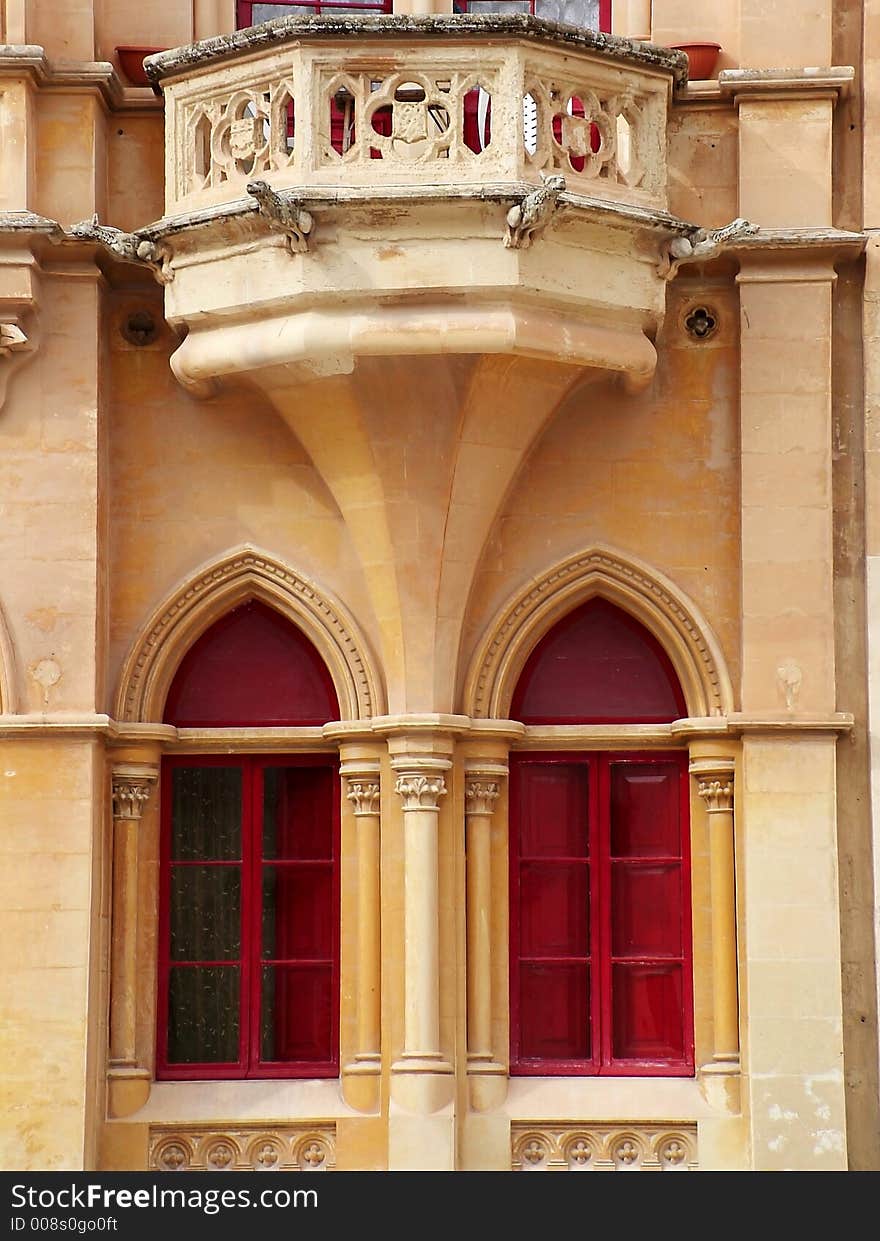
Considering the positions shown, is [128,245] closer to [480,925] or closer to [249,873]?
[249,873]

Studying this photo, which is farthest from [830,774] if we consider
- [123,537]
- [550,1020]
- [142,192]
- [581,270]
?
[142,192]

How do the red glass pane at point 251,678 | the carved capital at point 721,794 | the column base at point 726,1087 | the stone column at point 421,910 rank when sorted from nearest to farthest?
the stone column at point 421,910
the column base at point 726,1087
the carved capital at point 721,794
the red glass pane at point 251,678

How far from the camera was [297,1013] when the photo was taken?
14625mm

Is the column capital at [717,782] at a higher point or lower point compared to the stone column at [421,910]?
higher

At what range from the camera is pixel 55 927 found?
13961 mm

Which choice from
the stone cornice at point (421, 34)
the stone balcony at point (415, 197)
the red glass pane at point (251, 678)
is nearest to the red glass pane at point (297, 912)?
the red glass pane at point (251, 678)

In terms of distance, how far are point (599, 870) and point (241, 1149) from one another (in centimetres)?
266

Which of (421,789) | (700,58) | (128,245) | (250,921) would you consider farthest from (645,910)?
(700,58)

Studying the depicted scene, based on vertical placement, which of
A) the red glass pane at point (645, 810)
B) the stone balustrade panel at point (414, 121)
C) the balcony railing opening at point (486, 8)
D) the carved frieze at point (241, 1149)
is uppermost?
the balcony railing opening at point (486, 8)

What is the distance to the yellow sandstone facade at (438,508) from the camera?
45.1 ft

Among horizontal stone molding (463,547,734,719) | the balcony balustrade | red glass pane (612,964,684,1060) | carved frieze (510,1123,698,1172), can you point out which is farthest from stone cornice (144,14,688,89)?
carved frieze (510,1123,698,1172)

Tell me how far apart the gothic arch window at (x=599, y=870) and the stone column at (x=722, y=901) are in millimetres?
262

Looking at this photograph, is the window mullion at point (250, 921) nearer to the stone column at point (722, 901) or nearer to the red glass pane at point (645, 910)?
the red glass pane at point (645, 910)

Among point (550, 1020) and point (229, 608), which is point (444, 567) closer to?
point (229, 608)
